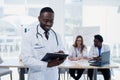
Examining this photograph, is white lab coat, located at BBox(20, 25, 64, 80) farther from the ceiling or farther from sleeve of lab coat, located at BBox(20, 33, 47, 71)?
the ceiling

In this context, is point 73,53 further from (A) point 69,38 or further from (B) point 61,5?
(B) point 61,5

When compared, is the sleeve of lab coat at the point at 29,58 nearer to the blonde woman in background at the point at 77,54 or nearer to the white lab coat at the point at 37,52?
the white lab coat at the point at 37,52

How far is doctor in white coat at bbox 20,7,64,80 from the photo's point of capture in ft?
5.95

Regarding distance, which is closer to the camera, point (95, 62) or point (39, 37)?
point (39, 37)

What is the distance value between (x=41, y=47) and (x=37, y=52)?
56 mm

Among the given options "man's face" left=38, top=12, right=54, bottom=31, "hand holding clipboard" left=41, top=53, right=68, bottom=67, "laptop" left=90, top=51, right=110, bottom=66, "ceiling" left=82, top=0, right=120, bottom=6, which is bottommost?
"laptop" left=90, top=51, right=110, bottom=66

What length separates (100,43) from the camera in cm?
417

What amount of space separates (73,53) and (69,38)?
139 centimetres

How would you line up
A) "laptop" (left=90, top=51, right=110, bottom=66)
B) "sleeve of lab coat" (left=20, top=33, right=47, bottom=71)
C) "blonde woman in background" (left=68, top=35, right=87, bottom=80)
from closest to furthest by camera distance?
"sleeve of lab coat" (left=20, top=33, right=47, bottom=71), "laptop" (left=90, top=51, right=110, bottom=66), "blonde woman in background" (left=68, top=35, right=87, bottom=80)

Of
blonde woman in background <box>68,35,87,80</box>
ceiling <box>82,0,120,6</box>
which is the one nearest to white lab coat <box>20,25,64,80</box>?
blonde woman in background <box>68,35,87,80</box>

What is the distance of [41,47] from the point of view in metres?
1.88

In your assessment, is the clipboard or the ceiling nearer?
the clipboard

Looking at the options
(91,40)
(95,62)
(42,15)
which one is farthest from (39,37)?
(91,40)

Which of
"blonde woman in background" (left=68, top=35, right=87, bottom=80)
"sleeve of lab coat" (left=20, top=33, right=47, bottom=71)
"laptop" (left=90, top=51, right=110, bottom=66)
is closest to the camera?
"sleeve of lab coat" (left=20, top=33, right=47, bottom=71)
